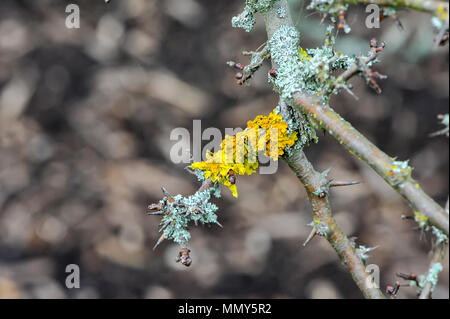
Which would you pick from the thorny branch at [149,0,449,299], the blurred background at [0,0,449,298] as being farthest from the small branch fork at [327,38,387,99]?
the blurred background at [0,0,449,298]

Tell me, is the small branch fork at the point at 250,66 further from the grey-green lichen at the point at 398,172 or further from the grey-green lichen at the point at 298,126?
the grey-green lichen at the point at 398,172

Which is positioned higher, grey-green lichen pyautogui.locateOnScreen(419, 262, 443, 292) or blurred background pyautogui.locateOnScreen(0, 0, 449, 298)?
blurred background pyautogui.locateOnScreen(0, 0, 449, 298)

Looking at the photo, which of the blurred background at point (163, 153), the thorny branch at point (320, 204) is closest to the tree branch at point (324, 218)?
the thorny branch at point (320, 204)

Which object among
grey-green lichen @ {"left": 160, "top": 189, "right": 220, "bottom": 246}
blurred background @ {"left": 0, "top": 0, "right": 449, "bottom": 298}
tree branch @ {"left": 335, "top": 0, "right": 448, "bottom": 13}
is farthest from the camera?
blurred background @ {"left": 0, "top": 0, "right": 449, "bottom": 298}

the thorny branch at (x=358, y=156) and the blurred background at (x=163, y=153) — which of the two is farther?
the blurred background at (x=163, y=153)

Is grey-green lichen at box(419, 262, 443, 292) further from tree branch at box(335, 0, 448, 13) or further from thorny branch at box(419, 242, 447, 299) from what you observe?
tree branch at box(335, 0, 448, 13)

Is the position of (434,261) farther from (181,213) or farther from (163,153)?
(163,153)

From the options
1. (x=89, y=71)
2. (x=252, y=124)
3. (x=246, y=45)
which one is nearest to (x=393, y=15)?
(x=252, y=124)

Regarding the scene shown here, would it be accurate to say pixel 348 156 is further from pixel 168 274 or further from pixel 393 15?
pixel 393 15

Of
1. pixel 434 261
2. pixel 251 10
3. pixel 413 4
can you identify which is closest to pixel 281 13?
pixel 251 10
